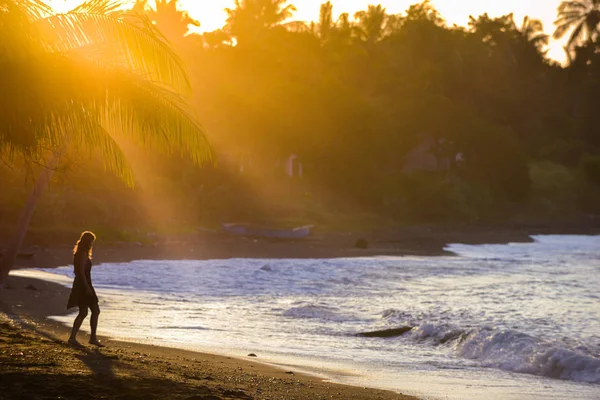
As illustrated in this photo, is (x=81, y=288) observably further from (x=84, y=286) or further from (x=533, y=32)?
(x=533, y=32)

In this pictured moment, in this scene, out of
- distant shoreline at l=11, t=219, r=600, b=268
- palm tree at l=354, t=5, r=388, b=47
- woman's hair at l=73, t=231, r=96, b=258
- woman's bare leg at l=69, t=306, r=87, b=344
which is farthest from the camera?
palm tree at l=354, t=5, r=388, b=47

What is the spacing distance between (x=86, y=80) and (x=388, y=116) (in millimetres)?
56184

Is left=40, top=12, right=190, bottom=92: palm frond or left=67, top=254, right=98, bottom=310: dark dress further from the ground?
left=40, top=12, right=190, bottom=92: palm frond

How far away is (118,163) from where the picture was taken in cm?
1129

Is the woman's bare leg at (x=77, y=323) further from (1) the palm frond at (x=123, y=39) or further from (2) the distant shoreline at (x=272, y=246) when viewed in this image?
(2) the distant shoreline at (x=272, y=246)

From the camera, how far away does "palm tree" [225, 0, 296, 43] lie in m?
69.4

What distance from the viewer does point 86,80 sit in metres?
10.5

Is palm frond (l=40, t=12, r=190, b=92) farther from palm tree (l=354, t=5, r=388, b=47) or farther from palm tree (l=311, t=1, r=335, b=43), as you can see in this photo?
palm tree (l=354, t=5, r=388, b=47)

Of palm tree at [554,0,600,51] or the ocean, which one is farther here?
palm tree at [554,0,600,51]

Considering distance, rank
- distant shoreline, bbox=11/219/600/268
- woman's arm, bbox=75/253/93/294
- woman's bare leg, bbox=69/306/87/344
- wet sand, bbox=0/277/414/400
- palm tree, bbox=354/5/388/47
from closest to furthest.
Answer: wet sand, bbox=0/277/414/400 → woman's bare leg, bbox=69/306/87/344 → woman's arm, bbox=75/253/93/294 → distant shoreline, bbox=11/219/600/268 → palm tree, bbox=354/5/388/47

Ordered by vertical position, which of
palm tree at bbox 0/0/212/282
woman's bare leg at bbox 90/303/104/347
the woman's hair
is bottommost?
woman's bare leg at bbox 90/303/104/347

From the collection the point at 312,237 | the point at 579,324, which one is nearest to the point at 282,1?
the point at 312,237

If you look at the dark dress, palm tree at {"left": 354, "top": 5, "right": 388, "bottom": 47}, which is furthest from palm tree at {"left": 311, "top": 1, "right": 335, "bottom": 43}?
the dark dress

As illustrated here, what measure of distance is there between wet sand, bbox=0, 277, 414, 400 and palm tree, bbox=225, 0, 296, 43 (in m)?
58.2
